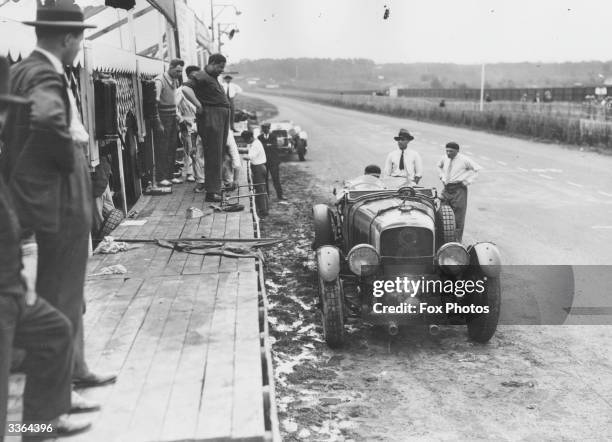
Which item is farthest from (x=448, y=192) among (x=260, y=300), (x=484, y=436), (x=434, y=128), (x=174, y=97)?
(x=434, y=128)

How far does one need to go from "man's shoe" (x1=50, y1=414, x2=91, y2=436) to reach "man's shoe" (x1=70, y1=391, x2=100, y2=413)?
0.20m

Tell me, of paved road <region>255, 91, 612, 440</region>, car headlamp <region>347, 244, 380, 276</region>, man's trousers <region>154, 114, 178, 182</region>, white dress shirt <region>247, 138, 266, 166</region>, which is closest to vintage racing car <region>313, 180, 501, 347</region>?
car headlamp <region>347, 244, 380, 276</region>

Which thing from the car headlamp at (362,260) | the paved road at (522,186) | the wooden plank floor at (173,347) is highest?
the car headlamp at (362,260)

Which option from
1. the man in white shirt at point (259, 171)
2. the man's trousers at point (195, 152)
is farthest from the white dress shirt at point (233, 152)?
the man in white shirt at point (259, 171)

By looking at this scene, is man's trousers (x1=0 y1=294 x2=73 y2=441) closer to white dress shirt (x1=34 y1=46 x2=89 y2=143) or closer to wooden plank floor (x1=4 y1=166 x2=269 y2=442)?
wooden plank floor (x1=4 y1=166 x2=269 y2=442)

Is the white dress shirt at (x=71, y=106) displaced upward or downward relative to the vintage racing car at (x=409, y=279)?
upward

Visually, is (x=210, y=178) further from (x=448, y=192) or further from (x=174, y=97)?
(x=448, y=192)

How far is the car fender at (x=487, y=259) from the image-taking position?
23.4 feet

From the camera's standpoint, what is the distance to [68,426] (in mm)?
3795

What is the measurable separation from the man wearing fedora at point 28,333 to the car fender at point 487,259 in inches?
180

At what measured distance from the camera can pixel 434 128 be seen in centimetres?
3909

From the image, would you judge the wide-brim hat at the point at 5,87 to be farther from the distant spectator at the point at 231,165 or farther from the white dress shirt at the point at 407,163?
the distant spectator at the point at 231,165

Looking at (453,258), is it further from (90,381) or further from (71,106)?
(71,106)

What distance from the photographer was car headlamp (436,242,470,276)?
730 cm
